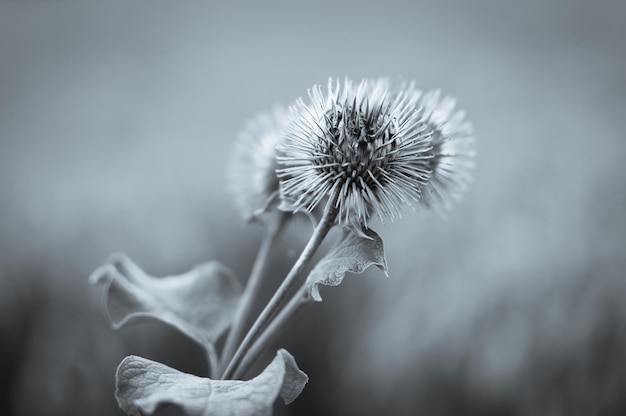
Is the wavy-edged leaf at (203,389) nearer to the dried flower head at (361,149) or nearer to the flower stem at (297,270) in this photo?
the flower stem at (297,270)

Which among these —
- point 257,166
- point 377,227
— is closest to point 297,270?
point 257,166

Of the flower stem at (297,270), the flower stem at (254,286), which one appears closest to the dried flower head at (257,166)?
the flower stem at (254,286)

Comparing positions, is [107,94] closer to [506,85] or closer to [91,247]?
[91,247]

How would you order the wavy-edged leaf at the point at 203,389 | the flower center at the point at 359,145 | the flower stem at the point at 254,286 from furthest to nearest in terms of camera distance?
the flower stem at the point at 254,286, the flower center at the point at 359,145, the wavy-edged leaf at the point at 203,389

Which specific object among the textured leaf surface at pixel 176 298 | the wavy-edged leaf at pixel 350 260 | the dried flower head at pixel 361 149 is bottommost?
the textured leaf surface at pixel 176 298

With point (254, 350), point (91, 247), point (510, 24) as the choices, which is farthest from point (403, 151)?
point (510, 24)

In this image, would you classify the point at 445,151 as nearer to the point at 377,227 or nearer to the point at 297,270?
the point at 297,270

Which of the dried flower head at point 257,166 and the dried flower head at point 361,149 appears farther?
the dried flower head at point 257,166
